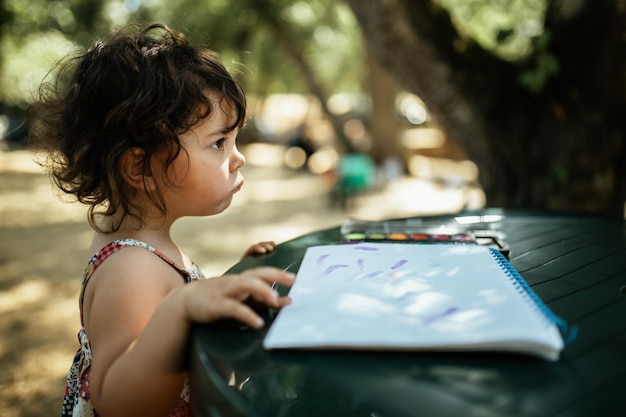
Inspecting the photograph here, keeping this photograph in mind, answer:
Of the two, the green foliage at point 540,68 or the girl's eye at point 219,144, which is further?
the green foliage at point 540,68

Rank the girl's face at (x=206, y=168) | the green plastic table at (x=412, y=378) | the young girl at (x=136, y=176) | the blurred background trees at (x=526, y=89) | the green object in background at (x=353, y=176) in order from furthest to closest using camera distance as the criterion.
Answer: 1. the green object in background at (x=353, y=176)
2. the blurred background trees at (x=526, y=89)
3. the girl's face at (x=206, y=168)
4. the young girl at (x=136, y=176)
5. the green plastic table at (x=412, y=378)

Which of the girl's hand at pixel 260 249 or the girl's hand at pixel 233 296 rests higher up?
the girl's hand at pixel 233 296

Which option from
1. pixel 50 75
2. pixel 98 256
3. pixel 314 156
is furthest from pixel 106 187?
pixel 314 156

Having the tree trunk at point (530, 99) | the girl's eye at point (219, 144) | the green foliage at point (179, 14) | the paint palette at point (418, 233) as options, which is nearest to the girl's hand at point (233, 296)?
the girl's eye at point (219, 144)

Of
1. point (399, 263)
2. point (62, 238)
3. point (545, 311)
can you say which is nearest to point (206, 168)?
point (399, 263)

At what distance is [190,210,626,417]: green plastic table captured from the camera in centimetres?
58

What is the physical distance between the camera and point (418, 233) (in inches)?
54.5

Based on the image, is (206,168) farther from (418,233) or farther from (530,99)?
(530,99)

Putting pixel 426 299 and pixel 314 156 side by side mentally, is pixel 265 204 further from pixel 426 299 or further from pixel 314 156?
pixel 426 299

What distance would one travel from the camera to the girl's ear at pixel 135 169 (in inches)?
41.9

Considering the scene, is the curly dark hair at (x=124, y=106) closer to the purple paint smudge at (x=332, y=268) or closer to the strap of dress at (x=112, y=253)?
the strap of dress at (x=112, y=253)

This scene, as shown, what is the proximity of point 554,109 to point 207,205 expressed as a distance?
2056 millimetres

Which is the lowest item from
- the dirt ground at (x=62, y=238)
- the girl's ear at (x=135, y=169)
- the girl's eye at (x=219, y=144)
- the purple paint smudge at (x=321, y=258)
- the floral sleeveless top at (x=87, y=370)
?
the dirt ground at (x=62, y=238)

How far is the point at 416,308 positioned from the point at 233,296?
0.91ft
